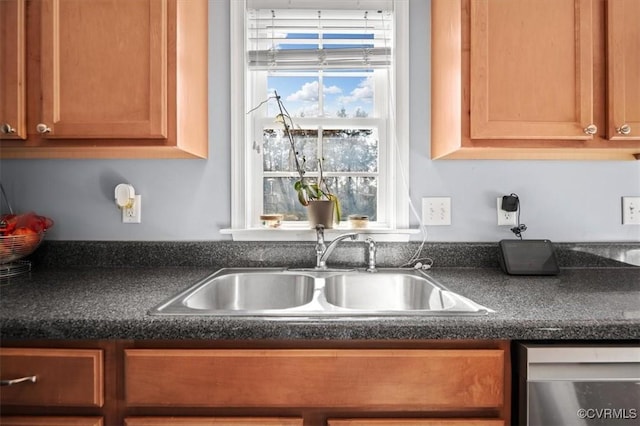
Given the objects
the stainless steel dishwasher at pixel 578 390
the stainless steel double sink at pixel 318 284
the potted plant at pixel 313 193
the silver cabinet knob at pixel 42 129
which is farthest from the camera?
the potted plant at pixel 313 193

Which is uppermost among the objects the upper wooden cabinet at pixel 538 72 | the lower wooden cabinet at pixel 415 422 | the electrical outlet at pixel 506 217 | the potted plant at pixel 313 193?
the upper wooden cabinet at pixel 538 72

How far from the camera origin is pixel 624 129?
1165 mm

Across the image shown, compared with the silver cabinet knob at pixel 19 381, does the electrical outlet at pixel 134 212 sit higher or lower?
higher

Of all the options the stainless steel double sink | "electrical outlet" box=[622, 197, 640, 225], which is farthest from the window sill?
"electrical outlet" box=[622, 197, 640, 225]

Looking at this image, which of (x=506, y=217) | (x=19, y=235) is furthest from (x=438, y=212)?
(x=19, y=235)

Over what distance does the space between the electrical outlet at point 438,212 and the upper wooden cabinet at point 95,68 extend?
Answer: 3.51 ft

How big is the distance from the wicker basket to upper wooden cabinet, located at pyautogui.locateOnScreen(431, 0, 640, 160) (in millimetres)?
1586

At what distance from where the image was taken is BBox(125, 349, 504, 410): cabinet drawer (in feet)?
2.72

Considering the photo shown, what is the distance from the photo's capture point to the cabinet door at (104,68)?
1.17m

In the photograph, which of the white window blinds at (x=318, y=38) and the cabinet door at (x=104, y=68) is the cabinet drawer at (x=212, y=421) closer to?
the cabinet door at (x=104, y=68)

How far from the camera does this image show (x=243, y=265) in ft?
4.85

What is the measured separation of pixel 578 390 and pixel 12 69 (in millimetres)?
1893

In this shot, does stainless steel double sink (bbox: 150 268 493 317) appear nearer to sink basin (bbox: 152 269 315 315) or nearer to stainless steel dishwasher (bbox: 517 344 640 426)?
sink basin (bbox: 152 269 315 315)

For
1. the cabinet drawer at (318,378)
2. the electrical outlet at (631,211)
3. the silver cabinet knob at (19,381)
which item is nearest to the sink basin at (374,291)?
the cabinet drawer at (318,378)
